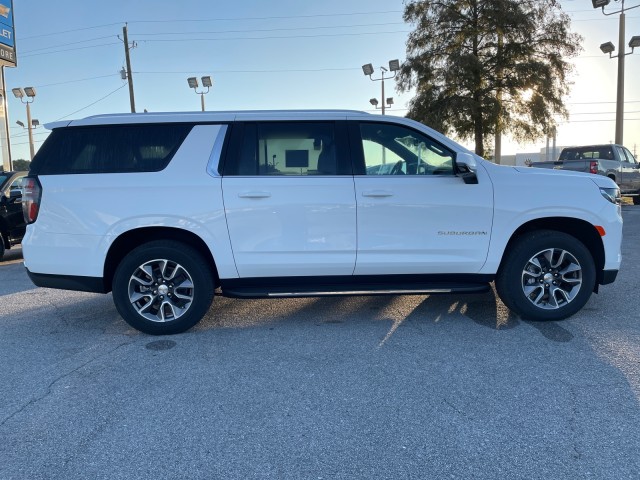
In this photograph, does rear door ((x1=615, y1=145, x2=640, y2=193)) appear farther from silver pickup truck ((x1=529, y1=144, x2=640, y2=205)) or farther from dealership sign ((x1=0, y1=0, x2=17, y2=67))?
dealership sign ((x1=0, y1=0, x2=17, y2=67))

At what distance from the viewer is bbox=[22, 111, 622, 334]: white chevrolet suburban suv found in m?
4.25

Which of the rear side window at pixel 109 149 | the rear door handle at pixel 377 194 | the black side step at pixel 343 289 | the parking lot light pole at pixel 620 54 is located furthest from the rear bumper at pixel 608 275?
the parking lot light pole at pixel 620 54

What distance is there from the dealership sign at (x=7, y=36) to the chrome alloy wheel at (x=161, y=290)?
21053 mm

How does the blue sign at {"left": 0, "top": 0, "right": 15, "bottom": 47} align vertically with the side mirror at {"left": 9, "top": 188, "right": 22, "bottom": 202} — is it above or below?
above

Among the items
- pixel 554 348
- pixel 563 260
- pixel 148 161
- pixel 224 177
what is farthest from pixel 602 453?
pixel 148 161

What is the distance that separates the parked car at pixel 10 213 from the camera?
8867 mm

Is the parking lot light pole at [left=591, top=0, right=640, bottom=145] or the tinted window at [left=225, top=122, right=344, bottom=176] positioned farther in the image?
the parking lot light pole at [left=591, top=0, right=640, bottom=145]

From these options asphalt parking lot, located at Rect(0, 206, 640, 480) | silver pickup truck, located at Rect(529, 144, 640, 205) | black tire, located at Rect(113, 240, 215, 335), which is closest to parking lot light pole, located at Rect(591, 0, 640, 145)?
silver pickup truck, located at Rect(529, 144, 640, 205)

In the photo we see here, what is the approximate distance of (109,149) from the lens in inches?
171

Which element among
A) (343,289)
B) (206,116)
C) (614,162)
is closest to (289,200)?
(343,289)

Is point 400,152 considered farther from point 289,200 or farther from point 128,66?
point 128,66

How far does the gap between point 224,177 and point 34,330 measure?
2509 millimetres

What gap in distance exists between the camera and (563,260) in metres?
Result: 4.53

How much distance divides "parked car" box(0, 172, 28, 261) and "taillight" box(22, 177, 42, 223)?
5492 millimetres
